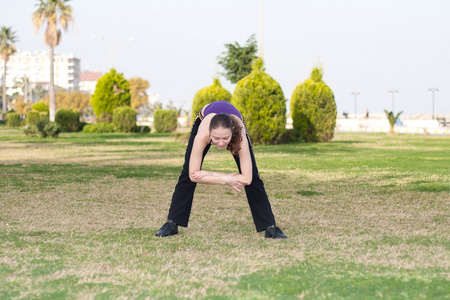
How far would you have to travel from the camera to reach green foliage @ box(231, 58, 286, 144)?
25.8m

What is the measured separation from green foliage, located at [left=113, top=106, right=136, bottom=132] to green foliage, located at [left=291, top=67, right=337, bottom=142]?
19.5m

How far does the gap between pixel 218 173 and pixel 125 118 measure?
41234 millimetres

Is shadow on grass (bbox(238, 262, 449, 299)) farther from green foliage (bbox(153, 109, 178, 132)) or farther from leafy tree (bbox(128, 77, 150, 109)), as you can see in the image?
leafy tree (bbox(128, 77, 150, 109))

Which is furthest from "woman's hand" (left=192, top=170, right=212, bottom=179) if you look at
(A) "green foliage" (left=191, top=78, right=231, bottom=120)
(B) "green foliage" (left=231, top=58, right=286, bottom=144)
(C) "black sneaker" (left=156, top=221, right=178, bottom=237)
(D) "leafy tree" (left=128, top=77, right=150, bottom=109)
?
(D) "leafy tree" (left=128, top=77, right=150, bottom=109)

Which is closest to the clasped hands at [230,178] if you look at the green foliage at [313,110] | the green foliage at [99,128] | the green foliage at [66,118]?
the green foliage at [313,110]

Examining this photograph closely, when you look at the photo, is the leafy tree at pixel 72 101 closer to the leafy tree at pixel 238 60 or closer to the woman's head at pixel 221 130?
the leafy tree at pixel 238 60

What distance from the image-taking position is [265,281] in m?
4.31

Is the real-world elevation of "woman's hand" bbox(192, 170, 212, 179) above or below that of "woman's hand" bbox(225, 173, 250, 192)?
above

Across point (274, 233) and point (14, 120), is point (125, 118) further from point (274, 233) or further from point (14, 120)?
point (274, 233)

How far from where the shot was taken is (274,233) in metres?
5.95

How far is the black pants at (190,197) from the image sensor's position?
19.4 ft

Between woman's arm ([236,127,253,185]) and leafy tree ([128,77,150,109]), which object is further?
leafy tree ([128,77,150,109])

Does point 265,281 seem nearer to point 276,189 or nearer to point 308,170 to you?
point 276,189

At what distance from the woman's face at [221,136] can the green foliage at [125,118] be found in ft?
135
